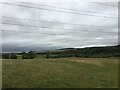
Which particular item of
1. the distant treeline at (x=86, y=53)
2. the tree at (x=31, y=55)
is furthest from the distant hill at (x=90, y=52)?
the tree at (x=31, y=55)

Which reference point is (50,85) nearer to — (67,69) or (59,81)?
(59,81)

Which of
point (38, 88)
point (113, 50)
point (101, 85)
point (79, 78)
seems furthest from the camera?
point (113, 50)

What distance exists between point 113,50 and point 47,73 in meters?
28.1

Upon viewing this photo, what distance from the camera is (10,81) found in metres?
25.5

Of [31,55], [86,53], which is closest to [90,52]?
[86,53]

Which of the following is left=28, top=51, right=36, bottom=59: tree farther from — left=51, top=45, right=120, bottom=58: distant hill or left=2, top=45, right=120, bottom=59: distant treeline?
left=51, top=45, right=120, bottom=58: distant hill

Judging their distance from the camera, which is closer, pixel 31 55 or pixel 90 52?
pixel 31 55

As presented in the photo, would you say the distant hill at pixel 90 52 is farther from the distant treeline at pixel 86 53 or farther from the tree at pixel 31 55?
the tree at pixel 31 55

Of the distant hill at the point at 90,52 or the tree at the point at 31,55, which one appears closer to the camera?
the tree at the point at 31,55

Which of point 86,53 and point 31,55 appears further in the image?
point 86,53

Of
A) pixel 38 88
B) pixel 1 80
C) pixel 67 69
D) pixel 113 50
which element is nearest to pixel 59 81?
pixel 38 88

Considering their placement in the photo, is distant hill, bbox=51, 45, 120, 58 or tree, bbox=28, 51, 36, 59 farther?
distant hill, bbox=51, 45, 120, 58

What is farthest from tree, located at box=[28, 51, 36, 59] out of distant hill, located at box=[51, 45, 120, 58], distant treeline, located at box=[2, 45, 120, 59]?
distant hill, located at box=[51, 45, 120, 58]

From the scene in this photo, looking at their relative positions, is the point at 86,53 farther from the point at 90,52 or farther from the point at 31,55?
the point at 31,55
